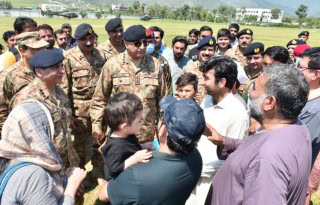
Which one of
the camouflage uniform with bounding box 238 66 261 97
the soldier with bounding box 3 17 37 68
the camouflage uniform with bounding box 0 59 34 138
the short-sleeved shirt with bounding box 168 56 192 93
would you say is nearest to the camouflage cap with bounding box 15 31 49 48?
the camouflage uniform with bounding box 0 59 34 138

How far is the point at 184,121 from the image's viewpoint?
159 cm

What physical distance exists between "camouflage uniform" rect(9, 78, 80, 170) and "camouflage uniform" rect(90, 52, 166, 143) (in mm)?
848

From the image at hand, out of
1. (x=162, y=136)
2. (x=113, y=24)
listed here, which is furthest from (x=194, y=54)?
(x=162, y=136)

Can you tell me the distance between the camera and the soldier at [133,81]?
3.65m

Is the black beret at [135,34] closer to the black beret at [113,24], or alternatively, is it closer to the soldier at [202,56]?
the black beret at [113,24]

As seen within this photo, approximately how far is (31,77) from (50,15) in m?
84.2

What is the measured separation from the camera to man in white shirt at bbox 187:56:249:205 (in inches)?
97.6

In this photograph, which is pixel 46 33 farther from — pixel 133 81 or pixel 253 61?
pixel 253 61

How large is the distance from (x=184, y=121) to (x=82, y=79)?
317cm

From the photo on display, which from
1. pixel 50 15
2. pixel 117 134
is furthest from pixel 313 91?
pixel 50 15

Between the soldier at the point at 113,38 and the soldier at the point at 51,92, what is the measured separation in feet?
8.12

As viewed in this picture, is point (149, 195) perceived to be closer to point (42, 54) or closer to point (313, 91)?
point (42, 54)

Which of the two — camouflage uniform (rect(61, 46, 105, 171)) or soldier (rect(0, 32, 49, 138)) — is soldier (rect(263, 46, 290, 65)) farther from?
soldier (rect(0, 32, 49, 138))

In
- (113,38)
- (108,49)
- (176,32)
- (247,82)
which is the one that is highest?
(113,38)
